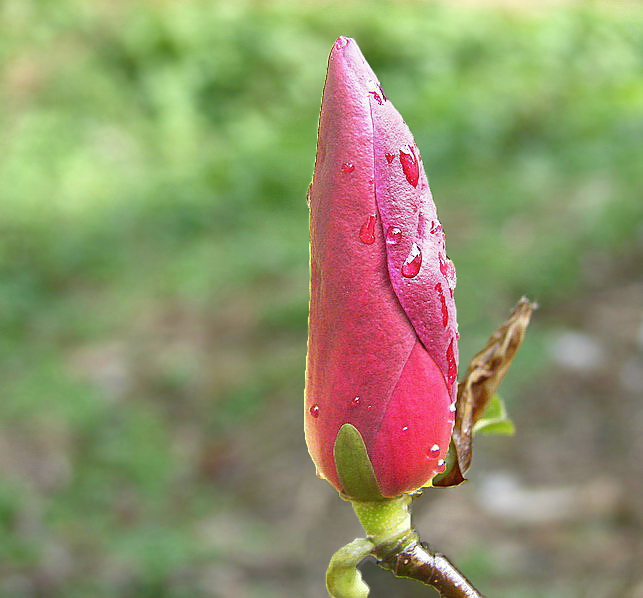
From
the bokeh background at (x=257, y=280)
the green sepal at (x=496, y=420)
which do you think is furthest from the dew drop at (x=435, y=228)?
the bokeh background at (x=257, y=280)

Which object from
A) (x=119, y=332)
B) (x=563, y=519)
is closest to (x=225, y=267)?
(x=119, y=332)

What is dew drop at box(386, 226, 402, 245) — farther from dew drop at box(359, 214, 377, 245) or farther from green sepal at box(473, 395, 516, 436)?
green sepal at box(473, 395, 516, 436)

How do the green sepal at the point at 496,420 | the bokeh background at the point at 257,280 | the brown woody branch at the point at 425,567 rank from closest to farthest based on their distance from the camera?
1. the brown woody branch at the point at 425,567
2. the green sepal at the point at 496,420
3. the bokeh background at the point at 257,280

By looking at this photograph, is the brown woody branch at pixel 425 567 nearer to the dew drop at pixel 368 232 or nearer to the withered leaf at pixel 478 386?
Answer: the withered leaf at pixel 478 386

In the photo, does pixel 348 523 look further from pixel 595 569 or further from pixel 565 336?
pixel 565 336

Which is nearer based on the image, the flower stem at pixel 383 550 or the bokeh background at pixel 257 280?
the flower stem at pixel 383 550

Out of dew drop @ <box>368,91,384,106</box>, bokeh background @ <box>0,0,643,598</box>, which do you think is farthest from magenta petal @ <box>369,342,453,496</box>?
bokeh background @ <box>0,0,643,598</box>

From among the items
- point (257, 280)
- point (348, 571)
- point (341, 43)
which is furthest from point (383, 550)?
point (257, 280)

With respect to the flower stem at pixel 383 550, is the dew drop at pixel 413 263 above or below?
above

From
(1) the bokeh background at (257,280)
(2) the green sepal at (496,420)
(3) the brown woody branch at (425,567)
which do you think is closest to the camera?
(3) the brown woody branch at (425,567)

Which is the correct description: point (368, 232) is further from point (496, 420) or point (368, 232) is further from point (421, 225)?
point (496, 420)
